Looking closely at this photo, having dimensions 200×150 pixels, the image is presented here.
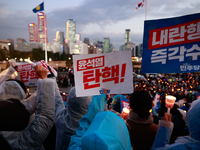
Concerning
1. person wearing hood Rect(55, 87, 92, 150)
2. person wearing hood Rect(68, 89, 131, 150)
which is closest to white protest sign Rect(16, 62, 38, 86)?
person wearing hood Rect(55, 87, 92, 150)

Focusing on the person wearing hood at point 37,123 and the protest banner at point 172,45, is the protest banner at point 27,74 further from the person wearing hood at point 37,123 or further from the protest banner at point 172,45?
the protest banner at point 172,45

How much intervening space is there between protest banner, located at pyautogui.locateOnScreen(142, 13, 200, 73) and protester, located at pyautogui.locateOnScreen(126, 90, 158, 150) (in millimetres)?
826

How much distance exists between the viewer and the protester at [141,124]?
59.5 inches

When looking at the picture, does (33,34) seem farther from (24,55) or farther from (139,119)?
(139,119)

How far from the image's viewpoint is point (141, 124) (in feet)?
5.18

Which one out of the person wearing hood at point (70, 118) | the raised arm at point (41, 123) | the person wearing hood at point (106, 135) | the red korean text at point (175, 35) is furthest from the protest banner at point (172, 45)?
the person wearing hood at point (106, 135)

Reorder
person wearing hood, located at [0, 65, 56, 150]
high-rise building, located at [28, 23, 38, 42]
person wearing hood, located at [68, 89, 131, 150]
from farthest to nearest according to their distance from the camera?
high-rise building, located at [28, 23, 38, 42] < person wearing hood, located at [0, 65, 56, 150] < person wearing hood, located at [68, 89, 131, 150]

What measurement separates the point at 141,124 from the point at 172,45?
1.44 meters

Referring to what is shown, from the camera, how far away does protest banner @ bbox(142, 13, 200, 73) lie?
6.66 ft

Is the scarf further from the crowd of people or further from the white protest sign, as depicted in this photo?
the white protest sign

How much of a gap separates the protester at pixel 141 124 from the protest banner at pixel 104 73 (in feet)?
0.59

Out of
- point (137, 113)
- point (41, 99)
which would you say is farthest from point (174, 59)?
point (41, 99)

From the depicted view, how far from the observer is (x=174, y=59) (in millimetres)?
2119

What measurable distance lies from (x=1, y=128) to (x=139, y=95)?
152cm
